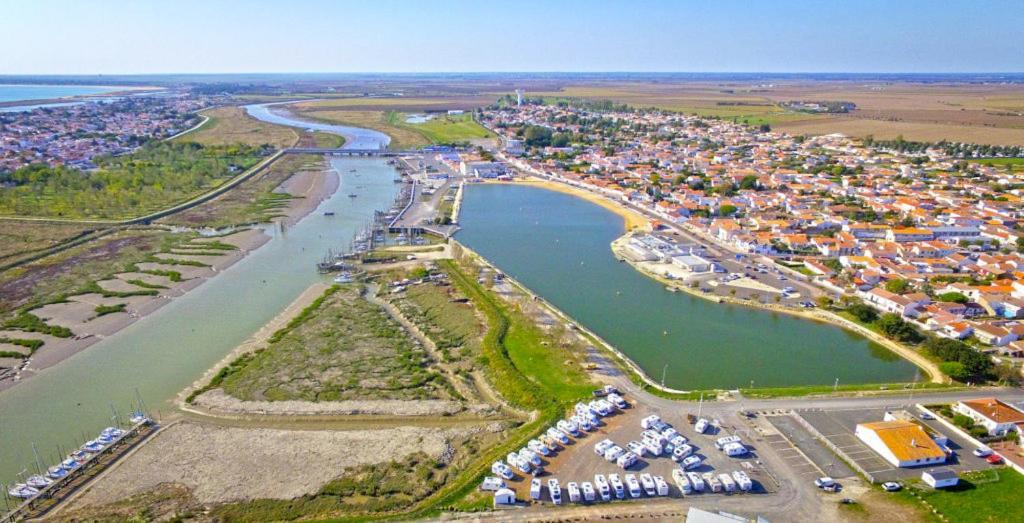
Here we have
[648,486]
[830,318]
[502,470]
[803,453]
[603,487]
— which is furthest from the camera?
[830,318]

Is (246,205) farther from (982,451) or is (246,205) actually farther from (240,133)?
(240,133)

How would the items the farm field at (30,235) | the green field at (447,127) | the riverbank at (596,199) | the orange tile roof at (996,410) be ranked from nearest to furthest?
1. the orange tile roof at (996,410)
2. the farm field at (30,235)
3. the riverbank at (596,199)
4. the green field at (447,127)

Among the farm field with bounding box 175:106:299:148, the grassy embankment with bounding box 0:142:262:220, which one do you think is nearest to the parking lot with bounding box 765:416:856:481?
the grassy embankment with bounding box 0:142:262:220

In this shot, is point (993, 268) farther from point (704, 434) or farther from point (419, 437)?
point (419, 437)

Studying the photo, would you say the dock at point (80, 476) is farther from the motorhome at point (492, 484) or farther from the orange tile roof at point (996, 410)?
the orange tile roof at point (996, 410)

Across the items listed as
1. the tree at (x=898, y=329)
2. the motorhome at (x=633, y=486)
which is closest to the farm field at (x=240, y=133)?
the tree at (x=898, y=329)

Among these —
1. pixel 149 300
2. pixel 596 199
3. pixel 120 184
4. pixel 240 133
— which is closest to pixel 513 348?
pixel 149 300
